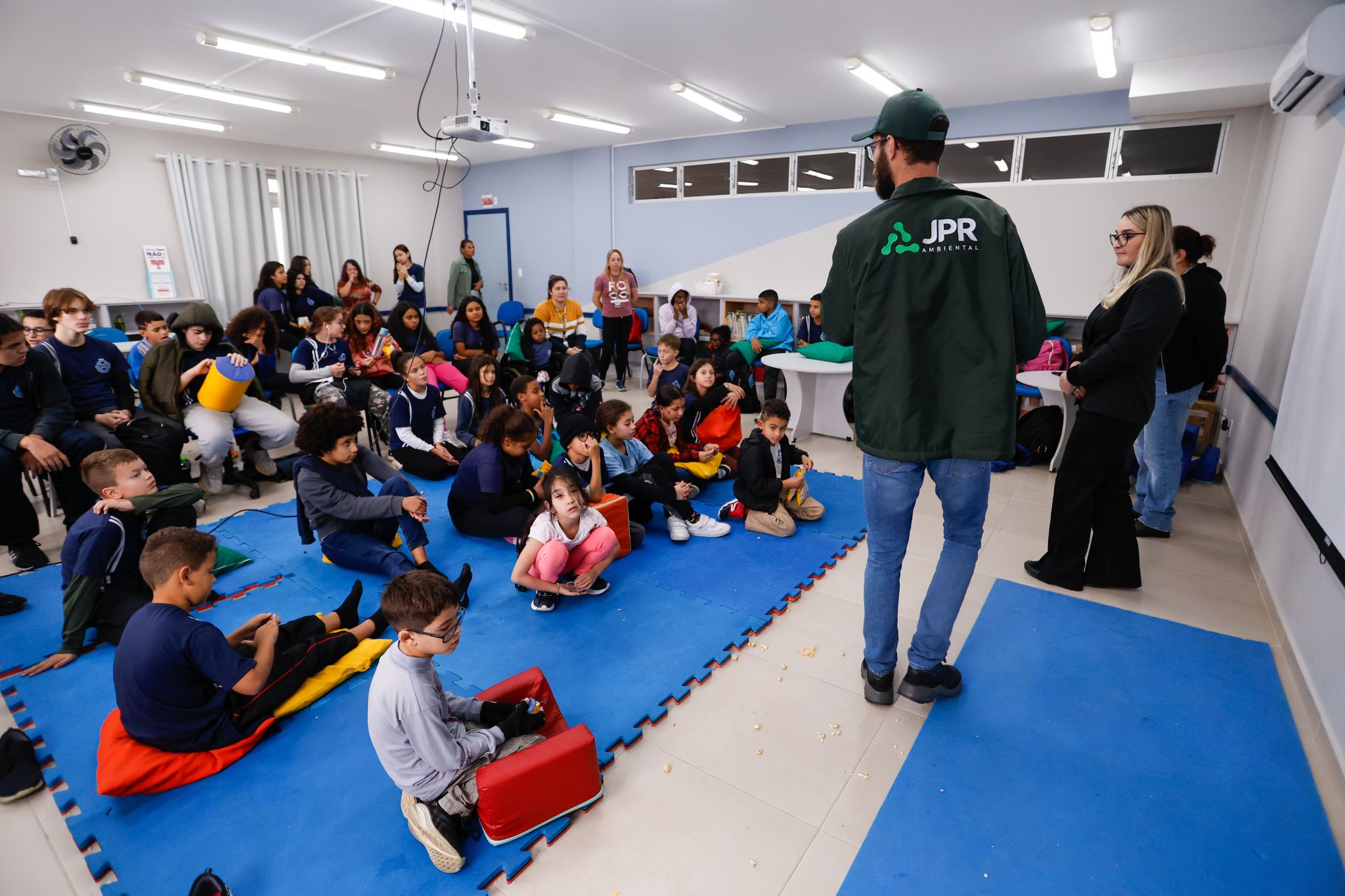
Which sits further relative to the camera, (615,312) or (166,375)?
(615,312)

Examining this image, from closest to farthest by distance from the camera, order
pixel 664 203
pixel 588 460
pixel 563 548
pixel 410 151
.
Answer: pixel 563 548
pixel 588 460
pixel 664 203
pixel 410 151

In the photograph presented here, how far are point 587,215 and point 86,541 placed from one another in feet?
27.5

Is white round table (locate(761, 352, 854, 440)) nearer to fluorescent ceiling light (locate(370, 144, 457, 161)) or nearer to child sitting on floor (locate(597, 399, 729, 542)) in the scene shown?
child sitting on floor (locate(597, 399, 729, 542))

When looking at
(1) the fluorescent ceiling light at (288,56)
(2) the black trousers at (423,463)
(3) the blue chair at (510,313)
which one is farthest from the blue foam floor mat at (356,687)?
(3) the blue chair at (510,313)

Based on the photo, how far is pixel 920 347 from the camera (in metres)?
1.96

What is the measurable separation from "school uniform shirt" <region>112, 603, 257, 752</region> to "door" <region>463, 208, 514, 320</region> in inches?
374

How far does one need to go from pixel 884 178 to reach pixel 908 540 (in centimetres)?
114

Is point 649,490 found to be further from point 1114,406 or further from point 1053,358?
point 1053,358

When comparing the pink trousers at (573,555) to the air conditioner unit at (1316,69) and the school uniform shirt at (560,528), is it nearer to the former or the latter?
the school uniform shirt at (560,528)

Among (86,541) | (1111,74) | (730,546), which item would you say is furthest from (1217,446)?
(86,541)

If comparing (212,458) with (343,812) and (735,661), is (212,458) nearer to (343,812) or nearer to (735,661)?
(343,812)

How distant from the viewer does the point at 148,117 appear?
24.1ft

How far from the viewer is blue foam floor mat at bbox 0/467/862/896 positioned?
1.79 metres

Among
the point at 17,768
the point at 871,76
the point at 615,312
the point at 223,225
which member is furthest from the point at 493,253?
the point at 17,768
